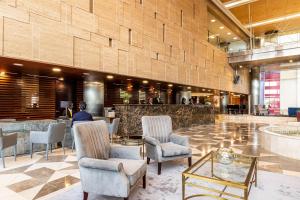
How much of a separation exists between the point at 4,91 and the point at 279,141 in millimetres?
8855

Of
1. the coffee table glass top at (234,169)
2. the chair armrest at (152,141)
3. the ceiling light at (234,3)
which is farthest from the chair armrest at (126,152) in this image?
the ceiling light at (234,3)

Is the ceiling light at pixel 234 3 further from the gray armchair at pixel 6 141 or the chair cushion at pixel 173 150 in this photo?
the gray armchair at pixel 6 141

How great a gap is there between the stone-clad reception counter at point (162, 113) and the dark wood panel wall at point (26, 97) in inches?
139

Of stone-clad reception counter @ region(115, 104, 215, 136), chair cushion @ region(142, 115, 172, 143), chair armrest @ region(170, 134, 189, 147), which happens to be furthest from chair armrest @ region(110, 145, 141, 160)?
stone-clad reception counter @ region(115, 104, 215, 136)

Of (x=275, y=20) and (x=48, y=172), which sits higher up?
(x=275, y=20)

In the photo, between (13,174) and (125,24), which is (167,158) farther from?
(125,24)

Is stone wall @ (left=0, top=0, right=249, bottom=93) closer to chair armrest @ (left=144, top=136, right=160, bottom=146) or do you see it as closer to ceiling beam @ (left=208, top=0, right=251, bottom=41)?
ceiling beam @ (left=208, top=0, right=251, bottom=41)

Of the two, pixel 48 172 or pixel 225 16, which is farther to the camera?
pixel 225 16

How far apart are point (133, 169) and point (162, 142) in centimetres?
175

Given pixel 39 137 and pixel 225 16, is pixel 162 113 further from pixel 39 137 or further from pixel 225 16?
pixel 225 16

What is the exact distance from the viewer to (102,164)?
232 cm

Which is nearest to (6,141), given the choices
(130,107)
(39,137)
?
(39,137)

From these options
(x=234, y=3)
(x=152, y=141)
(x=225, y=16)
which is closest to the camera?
(x=152, y=141)

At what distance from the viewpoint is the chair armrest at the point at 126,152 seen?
9.91 ft
